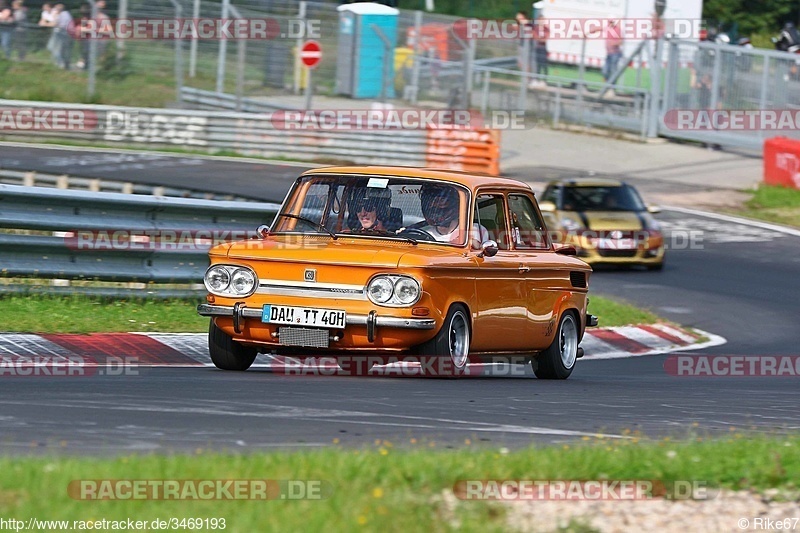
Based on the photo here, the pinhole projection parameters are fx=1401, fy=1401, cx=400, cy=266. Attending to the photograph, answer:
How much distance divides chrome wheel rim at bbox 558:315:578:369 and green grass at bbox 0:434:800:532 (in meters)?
4.69

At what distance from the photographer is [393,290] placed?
29.6ft

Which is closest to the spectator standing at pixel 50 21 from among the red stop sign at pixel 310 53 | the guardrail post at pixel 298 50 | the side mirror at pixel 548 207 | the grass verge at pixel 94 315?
the red stop sign at pixel 310 53

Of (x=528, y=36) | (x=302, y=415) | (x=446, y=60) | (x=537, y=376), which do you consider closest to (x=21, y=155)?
(x=446, y=60)

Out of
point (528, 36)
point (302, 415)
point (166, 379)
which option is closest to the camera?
point (302, 415)

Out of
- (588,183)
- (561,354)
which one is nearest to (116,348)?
(561,354)

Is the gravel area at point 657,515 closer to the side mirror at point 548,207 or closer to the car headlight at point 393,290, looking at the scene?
the car headlight at point 393,290

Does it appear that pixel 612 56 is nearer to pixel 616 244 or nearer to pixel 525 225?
pixel 616 244

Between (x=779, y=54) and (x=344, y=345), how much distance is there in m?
25.4

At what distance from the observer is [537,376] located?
1131 centimetres

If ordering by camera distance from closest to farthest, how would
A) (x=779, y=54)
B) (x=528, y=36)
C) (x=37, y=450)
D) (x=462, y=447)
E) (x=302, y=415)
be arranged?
(x=37, y=450) < (x=462, y=447) < (x=302, y=415) < (x=779, y=54) < (x=528, y=36)

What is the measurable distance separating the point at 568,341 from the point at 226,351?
313 cm

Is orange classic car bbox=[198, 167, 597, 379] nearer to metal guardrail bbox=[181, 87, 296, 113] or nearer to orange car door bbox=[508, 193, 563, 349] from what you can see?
orange car door bbox=[508, 193, 563, 349]

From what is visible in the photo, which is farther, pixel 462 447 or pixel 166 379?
pixel 166 379

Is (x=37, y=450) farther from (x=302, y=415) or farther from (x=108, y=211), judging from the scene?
(x=108, y=211)
